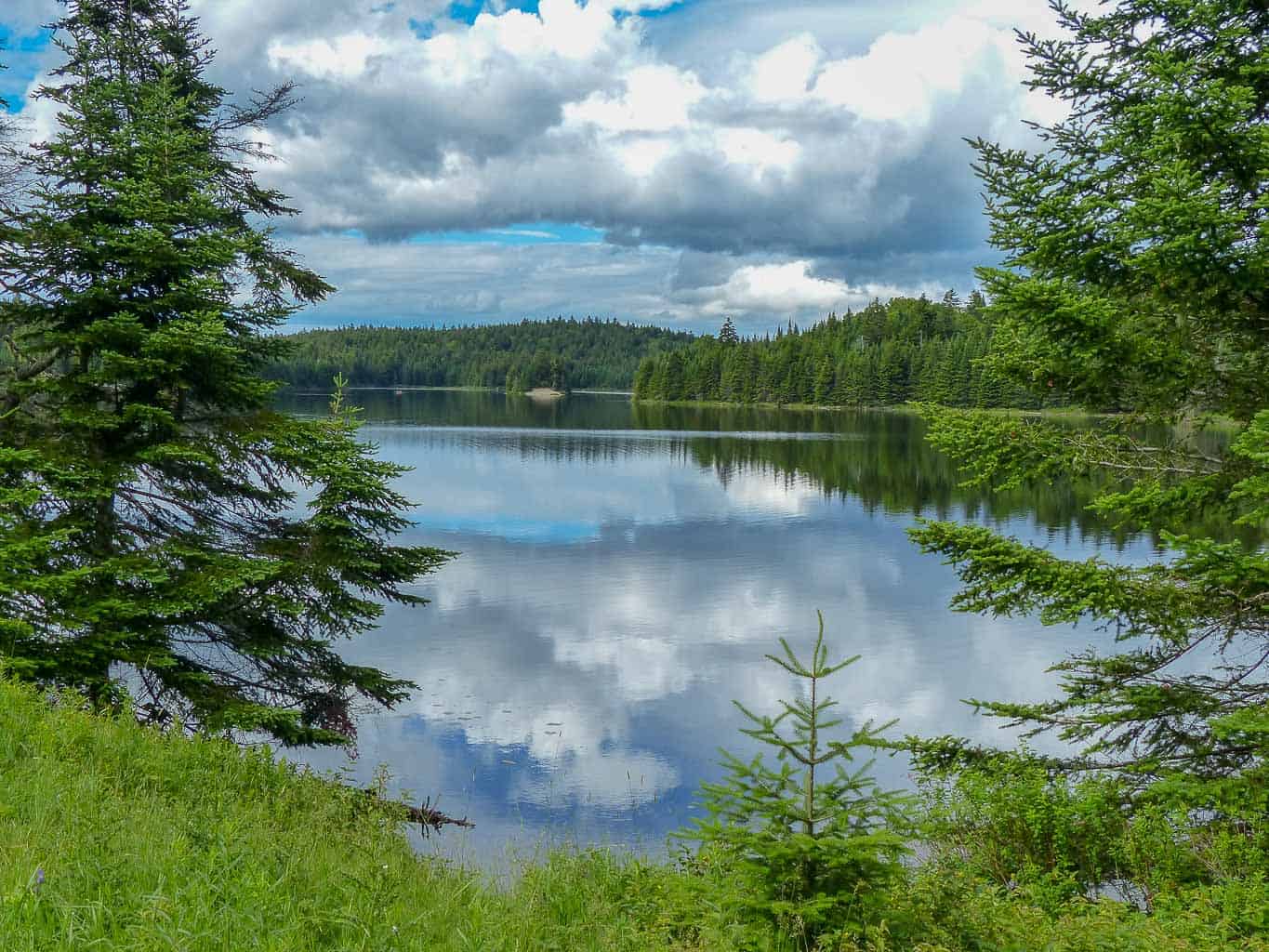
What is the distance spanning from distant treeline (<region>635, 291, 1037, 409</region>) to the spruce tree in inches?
3620

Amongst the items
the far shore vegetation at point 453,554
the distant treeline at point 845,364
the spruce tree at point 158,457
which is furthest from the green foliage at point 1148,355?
the distant treeline at point 845,364

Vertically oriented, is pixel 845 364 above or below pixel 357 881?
above

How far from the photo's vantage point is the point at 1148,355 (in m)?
7.56

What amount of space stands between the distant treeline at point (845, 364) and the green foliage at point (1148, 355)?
9150 cm

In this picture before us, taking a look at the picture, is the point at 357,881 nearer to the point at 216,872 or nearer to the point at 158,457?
the point at 216,872

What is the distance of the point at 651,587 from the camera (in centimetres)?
2594

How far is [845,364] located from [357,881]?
13211 cm

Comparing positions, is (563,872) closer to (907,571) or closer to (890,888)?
(890,888)

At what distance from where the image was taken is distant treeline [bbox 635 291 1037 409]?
111 meters

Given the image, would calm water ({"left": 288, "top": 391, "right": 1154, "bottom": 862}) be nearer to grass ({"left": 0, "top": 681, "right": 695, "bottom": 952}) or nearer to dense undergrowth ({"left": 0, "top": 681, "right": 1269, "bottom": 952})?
grass ({"left": 0, "top": 681, "right": 695, "bottom": 952})

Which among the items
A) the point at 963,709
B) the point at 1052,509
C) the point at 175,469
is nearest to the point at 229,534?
the point at 175,469

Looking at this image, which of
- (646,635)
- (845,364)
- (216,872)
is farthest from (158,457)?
(845,364)

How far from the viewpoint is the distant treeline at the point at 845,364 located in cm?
11138

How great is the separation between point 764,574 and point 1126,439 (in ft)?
63.8
